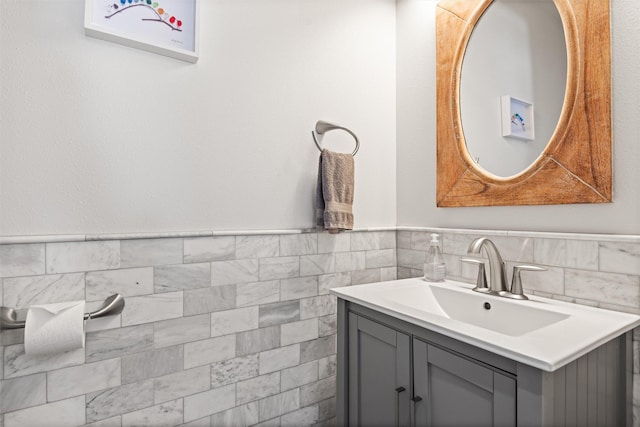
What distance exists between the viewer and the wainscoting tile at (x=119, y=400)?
107 cm

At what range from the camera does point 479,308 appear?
1.19 m

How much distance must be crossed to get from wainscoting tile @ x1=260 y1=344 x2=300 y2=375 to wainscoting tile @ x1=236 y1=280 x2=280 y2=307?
0.67 ft

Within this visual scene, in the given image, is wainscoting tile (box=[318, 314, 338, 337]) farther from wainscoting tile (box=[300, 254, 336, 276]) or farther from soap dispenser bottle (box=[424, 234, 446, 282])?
soap dispenser bottle (box=[424, 234, 446, 282])

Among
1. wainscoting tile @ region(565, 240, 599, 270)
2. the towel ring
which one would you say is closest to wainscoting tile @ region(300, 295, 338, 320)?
the towel ring

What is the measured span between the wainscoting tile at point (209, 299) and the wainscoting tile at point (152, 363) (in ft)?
0.45

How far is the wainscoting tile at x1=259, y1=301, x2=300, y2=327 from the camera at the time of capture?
138 cm

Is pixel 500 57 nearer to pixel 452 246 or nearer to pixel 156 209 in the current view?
pixel 452 246

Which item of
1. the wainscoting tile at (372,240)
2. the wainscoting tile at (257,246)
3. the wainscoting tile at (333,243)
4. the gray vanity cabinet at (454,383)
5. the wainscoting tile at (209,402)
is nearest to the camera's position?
the gray vanity cabinet at (454,383)

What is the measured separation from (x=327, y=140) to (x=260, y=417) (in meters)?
1.16

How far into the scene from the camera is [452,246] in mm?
1473

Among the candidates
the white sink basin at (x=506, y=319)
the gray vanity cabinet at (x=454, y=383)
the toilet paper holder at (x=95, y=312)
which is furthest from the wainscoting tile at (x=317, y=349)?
the toilet paper holder at (x=95, y=312)

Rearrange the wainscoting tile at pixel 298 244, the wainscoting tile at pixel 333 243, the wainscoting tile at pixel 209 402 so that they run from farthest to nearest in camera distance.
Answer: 1. the wainscoting tile at pixel 333 243
2. the wainscoting tile at pixel 298 244
3. the wainscoting tile at pixel 209 402

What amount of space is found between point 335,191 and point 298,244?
27 cm

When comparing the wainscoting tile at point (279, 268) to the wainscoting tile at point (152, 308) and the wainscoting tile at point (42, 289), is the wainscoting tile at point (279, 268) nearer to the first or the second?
the wainscoting tile at point (152, 308)
